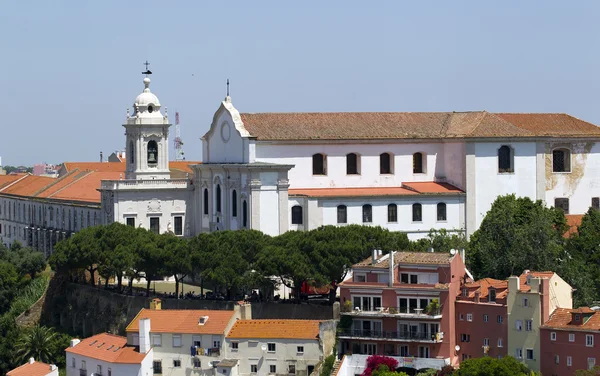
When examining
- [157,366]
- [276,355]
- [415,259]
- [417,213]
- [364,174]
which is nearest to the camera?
[415,259]

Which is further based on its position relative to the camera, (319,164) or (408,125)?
(408,125)

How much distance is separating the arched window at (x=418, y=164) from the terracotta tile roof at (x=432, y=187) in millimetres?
823

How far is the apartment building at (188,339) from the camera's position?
266 ft

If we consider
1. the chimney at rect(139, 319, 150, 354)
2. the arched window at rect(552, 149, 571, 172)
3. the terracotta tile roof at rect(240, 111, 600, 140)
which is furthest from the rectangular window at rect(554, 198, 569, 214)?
the chimney at rect(139, 319, 150, 354)

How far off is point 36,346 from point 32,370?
409 centimetres

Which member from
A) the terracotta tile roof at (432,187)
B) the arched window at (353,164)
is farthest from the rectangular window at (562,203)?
the arched window at (353,164)

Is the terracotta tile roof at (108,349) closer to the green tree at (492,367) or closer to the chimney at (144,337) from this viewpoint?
the chimney at (144,337)

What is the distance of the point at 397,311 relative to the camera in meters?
79.2

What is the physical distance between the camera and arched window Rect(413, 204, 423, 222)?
9688cm

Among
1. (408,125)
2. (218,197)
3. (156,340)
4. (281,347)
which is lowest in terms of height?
(281,347)

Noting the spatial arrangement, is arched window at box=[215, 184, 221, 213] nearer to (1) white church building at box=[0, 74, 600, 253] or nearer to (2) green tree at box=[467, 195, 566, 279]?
(1) white church building at box=[0, 74, 600, 253]

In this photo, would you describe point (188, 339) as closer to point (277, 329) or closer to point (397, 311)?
point (277, 329)

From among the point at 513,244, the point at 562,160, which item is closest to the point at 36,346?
the point at 513,244

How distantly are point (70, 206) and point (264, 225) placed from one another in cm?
2256
